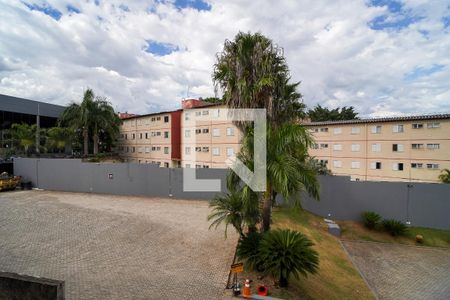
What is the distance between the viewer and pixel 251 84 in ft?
32.1

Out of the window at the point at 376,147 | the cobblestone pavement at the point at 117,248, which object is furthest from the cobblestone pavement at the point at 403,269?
the window at the point at 376,147

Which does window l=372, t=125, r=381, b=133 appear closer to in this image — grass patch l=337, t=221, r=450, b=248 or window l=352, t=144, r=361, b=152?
window l=352, t=144, r=361, b=152

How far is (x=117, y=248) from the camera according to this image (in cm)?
904

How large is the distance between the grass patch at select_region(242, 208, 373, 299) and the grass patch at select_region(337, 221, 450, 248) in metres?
1.72

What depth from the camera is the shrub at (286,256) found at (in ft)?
20.5

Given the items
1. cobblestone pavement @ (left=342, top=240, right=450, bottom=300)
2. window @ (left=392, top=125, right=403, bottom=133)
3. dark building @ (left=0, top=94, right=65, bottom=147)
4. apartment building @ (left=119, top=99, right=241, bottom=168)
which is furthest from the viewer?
apartment building @ (left=119, top=99, right=241, bottom=168)

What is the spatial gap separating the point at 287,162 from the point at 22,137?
→ 25.9 m

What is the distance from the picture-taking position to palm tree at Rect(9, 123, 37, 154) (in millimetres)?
23344

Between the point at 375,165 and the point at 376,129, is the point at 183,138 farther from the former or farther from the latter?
the point at 375,165

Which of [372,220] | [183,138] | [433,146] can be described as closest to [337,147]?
[433,146]

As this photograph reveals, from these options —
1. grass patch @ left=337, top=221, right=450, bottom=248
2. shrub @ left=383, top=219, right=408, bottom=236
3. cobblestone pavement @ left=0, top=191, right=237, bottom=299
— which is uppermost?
cobblestone pavement @ left=0, top=191, right=237, bottom=299

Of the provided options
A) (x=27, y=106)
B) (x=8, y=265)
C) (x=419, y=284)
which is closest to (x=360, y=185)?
(x=419, y=284)

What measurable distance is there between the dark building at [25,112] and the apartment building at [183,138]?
30.4ft

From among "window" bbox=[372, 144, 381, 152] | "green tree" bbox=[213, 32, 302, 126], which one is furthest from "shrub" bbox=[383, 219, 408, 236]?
"window" bbox=[372, 144, 381, 152]
